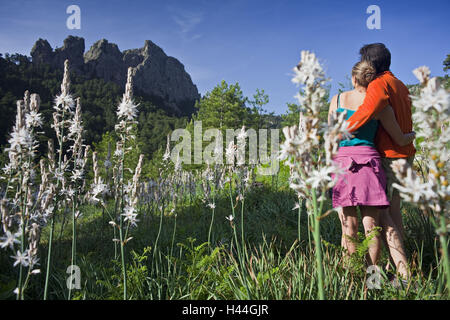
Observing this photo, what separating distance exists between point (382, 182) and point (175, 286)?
7.77 ft

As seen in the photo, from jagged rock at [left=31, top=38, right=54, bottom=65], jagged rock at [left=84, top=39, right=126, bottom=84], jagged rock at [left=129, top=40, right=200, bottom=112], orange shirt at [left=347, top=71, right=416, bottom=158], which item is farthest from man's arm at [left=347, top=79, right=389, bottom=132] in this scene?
jagged rock at [left=129, top=40, right=200, bottom=112]

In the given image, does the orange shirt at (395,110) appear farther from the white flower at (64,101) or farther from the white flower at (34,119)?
the white flower at (34,119)

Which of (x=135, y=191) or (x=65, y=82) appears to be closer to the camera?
(x=135, y=191)

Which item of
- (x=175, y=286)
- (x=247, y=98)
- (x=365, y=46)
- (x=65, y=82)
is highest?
(x=247, y=98)

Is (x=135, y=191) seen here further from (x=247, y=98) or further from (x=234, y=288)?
(x=247, y=98)

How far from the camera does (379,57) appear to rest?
269 cm

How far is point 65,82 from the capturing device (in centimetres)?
249

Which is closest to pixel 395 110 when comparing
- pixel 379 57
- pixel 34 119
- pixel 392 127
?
pixel 392 127

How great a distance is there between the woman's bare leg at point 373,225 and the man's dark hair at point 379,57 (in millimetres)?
1492

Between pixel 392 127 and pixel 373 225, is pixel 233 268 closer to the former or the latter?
pixel 373 225

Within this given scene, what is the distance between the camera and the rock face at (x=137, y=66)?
3608 inches
